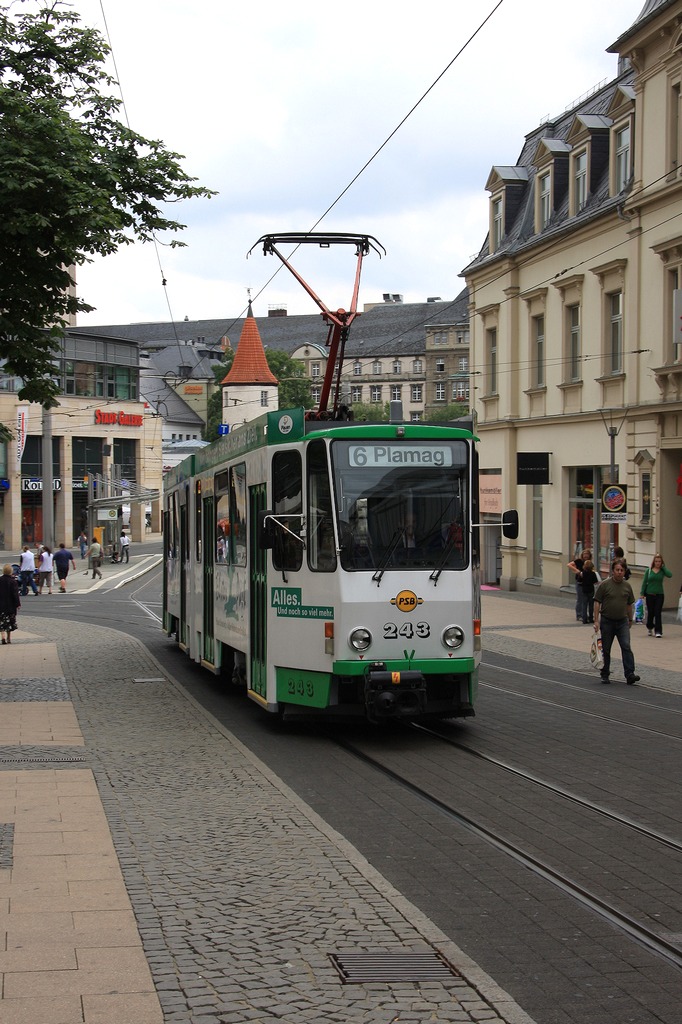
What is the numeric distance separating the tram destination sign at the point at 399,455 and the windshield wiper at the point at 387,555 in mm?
645

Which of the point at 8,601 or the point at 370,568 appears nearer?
the point at 370,568

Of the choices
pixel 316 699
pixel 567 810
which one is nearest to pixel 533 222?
pixel 316 699

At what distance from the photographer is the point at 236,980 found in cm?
538

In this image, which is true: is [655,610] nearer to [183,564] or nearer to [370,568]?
[183,564]

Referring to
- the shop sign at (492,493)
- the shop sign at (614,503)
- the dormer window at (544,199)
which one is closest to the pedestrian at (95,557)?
the shop sign at (492,493)

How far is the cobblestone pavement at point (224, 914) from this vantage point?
5.04m

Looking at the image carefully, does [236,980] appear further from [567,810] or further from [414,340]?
[414,340]

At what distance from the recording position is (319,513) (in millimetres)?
11867

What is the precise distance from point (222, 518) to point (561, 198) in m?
22.4

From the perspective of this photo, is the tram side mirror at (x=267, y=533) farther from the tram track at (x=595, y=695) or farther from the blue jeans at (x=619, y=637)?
the blue jeans at (x=619, y=637)

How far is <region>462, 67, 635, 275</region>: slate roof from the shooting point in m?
31.5

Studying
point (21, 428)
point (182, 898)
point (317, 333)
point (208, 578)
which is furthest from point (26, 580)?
point (317, 333)

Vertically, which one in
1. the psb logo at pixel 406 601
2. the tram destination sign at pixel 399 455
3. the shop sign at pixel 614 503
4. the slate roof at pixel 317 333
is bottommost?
the psb logo at pixel 406 601

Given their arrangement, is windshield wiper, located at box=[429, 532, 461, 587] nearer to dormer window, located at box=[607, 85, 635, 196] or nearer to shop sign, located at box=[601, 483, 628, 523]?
shop sign, located at box=[601, 483, 628, 523]
